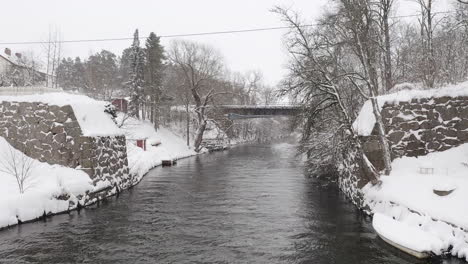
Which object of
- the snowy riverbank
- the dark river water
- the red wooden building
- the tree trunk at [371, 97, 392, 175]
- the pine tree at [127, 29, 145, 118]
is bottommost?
the dark river water

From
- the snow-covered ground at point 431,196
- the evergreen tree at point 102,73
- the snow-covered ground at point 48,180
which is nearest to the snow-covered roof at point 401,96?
the snow-covered ground at point 431,196

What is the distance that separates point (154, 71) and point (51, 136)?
31.5 m

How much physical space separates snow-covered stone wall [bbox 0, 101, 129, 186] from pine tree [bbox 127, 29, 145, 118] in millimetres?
28280

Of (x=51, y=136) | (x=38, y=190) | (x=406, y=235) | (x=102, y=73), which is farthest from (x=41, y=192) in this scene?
(x=102, y=73)

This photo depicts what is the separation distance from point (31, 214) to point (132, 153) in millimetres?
17475

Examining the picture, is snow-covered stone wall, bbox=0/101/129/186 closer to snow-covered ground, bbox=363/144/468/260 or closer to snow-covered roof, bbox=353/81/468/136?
snow-covered roof, bbox=353/81/468/136

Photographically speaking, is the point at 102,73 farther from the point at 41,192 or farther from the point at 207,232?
the point at 207,232

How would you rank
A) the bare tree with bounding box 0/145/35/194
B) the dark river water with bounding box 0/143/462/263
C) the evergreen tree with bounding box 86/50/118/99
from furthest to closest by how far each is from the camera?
the evergreen tree with bounding box 86/50/118/99
the bare tree with bounding box 0/145/35/194
the dark river water with bounding box 0/143/462/263

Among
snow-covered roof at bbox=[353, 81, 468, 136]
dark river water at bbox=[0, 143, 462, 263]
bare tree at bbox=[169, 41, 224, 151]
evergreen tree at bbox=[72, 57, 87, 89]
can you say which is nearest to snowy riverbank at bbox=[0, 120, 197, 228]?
dark river water at bbox=[0, 143, 462, 263]

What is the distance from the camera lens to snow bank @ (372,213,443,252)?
913 centimetres

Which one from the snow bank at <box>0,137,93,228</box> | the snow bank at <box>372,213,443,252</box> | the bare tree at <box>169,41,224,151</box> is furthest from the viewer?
the bare tree at <box>169,41,224,151</box>

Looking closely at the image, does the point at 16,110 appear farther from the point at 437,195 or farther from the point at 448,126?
the point at 448,126

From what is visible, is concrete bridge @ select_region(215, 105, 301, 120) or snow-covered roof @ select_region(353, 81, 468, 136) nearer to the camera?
snow-covered roof @ select_region(353, 81, 468, 136)

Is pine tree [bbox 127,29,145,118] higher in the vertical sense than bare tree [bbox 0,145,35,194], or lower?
higher
